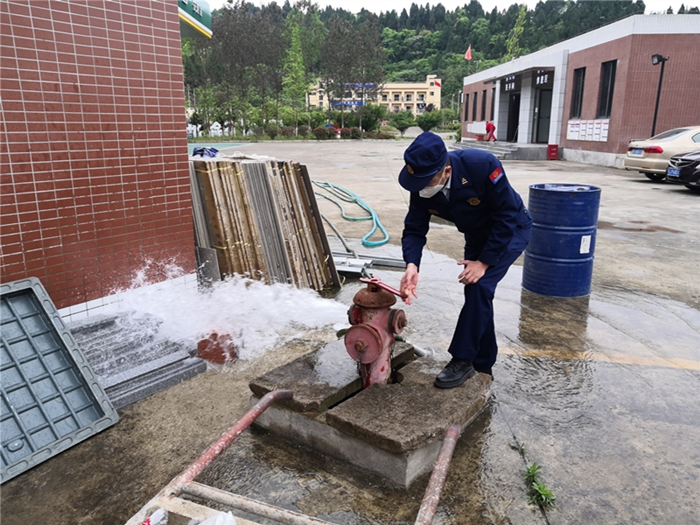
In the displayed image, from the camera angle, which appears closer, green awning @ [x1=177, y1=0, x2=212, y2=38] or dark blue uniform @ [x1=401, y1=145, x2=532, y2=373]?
dark blue uniform @ [x1=401, y1=145, x2=532, y2=373]

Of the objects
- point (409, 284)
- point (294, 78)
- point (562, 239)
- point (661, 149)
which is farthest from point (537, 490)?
point (294, 78)

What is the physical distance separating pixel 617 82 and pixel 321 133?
95.0 ft

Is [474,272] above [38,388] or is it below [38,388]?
above

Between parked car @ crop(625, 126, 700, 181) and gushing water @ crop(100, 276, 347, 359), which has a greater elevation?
parked car @ crop(625, 126, 700, 181)

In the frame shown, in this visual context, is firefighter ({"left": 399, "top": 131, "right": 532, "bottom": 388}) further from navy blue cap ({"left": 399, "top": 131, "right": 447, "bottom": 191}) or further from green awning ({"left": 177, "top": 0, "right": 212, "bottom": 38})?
green awning ({"left": 177, "top": 0, "right": 212, "bottom": 38})

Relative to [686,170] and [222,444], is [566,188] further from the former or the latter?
[686,170]

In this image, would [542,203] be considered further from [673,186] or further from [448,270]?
[673,186]

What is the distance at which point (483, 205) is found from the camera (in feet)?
9.84

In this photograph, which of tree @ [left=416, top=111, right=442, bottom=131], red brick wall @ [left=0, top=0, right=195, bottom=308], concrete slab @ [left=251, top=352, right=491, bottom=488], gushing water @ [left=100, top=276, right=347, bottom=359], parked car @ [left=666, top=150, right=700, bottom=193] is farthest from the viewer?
tree @ [left=416, top=111, right=442, bottom=131]

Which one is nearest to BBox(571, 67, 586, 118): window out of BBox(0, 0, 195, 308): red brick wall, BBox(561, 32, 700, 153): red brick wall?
BBox(561, 32, 700, 153): red brick wall

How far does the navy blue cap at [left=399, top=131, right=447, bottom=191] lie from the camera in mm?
2664

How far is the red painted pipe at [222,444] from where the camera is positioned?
2039mm

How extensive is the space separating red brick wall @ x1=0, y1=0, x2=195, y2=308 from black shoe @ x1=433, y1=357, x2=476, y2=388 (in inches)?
98.2

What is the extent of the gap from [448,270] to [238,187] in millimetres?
2762
